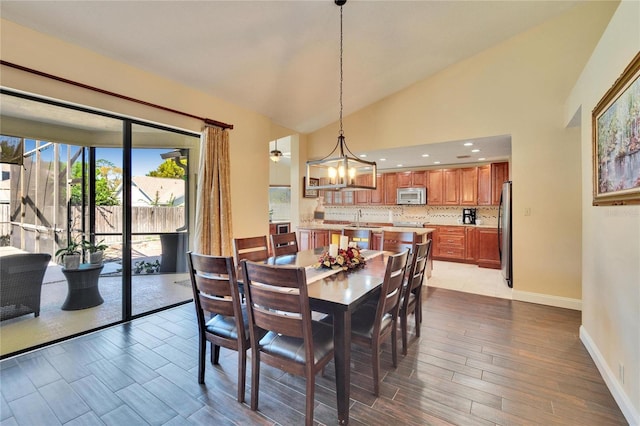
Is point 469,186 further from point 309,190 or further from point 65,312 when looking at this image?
point 65,312

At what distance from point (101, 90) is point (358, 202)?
6.09m

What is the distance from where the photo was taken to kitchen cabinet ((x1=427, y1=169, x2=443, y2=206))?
6734 mm

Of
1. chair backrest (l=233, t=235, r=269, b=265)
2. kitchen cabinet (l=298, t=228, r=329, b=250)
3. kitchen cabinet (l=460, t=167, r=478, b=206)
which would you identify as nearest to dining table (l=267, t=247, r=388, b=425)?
chair backrest (l=233, t=235, r=269, b=265)

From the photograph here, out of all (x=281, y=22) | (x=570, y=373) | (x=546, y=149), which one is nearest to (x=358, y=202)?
(x=546, y=149)

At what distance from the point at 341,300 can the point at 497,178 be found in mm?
5795

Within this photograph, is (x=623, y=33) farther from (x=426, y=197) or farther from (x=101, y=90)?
(x=426, y=197)

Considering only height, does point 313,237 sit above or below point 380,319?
above

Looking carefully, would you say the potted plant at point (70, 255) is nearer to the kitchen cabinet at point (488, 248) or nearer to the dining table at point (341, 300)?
the dining table at point (341, 300)

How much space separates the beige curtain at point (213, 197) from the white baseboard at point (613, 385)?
385 centimetres

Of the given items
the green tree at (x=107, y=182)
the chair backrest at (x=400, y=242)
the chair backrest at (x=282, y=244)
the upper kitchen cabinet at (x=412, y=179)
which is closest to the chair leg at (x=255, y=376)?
the chair backrest at (x=282, y=244)

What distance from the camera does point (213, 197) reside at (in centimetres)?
377

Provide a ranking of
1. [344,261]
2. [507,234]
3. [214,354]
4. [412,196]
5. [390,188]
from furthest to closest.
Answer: [390,188], [412,196], [507,234], [344,261], [214,354]

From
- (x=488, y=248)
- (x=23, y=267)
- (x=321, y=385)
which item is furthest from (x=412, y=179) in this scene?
(x=23, y=267)

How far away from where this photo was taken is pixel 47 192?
9.18 feet
